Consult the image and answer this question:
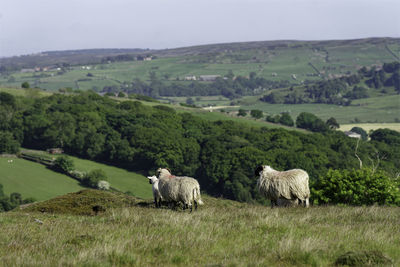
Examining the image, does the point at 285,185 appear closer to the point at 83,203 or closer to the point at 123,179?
the point at 83,203

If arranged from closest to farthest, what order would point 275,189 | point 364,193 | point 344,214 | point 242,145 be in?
point 344,214 < point 275,189 < point 364,193 < point 242,145

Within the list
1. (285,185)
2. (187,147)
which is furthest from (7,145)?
(285,185)

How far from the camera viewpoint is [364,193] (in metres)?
25.6

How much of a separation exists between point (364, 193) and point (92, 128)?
6672 inches

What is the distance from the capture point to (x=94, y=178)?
470 feet

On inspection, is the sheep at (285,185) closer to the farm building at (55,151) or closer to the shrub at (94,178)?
the shrub at (94,178)

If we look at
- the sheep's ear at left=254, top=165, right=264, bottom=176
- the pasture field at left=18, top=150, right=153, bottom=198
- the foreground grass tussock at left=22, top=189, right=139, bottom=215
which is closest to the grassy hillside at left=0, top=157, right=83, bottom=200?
the pasture field at left=18, top=150, right=153, bottom=198

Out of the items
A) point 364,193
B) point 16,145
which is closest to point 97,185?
point 16,145

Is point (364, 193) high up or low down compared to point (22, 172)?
up

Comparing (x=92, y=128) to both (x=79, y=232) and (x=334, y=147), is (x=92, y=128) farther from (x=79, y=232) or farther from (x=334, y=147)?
(x=79, y=232)

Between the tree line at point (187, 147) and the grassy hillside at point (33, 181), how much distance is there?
73.3 feet

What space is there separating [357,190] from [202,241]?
15.3 metres

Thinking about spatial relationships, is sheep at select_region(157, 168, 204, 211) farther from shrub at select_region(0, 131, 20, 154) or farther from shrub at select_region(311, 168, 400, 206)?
shrub at select_region(0, 131, 20, 154)

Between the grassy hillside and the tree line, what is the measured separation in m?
22.3
